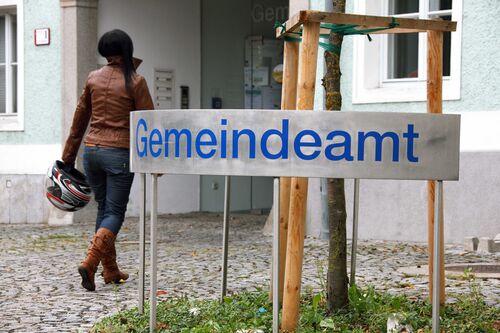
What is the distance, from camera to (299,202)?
4957 millimetres

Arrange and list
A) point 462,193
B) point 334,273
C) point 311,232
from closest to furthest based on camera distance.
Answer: point 334,273 < point 462,193 < point 311,232

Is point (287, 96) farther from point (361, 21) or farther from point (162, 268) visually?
point (162, 268)

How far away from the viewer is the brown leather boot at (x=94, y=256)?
734 cm

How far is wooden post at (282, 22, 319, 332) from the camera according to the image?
194 inches

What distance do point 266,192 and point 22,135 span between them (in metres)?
3.91

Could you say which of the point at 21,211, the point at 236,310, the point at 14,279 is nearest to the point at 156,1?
the point at 21,211

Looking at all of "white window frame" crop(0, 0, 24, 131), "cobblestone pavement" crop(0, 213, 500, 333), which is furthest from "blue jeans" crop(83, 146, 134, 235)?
"white window frame" crop(0, 0, 24, 131)

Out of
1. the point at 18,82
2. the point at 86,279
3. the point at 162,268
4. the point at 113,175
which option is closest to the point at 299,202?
the point at 86,279

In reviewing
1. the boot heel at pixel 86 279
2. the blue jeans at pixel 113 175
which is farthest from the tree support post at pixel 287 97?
the blue jeans at pixel 113 175

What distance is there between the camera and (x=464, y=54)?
10.3 m

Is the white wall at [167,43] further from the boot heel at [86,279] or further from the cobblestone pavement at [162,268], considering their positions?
the boot heel at [86,279]

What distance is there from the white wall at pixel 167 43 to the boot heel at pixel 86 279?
6976mm

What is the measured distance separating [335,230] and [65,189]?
→ 9.13 feet

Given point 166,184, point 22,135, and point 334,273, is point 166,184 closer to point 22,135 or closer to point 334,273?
point 22,135
